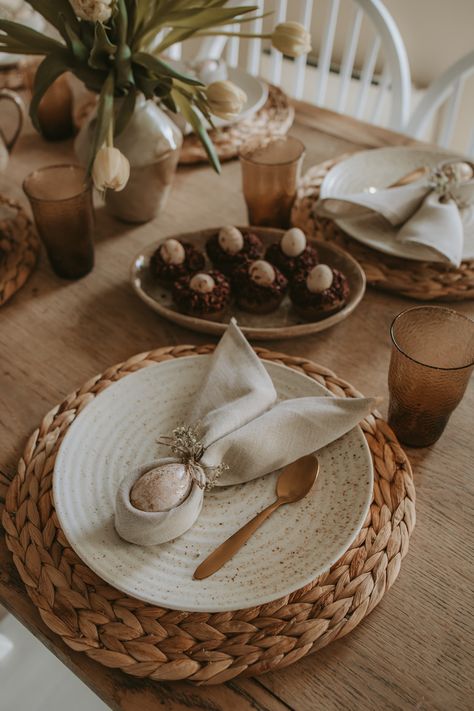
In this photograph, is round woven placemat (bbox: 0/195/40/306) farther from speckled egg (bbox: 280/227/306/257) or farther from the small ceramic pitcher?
speckled egg (bbox: 280/227/306/257)

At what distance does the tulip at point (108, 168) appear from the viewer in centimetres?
82

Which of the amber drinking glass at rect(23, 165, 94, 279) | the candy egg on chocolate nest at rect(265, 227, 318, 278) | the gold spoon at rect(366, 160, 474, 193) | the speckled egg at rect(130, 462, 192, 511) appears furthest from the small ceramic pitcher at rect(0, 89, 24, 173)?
the speckled egg at rect(130, 462, 192, 511)

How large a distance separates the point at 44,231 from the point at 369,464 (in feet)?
1.87

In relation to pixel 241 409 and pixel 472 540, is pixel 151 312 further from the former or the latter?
pixel 472 540

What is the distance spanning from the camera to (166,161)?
1.02m

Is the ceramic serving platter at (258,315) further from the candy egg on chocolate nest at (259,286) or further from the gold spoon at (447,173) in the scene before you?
the gold spoon at (447,173)

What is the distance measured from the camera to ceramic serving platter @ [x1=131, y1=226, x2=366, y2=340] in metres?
0.84

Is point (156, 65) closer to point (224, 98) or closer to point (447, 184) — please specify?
point (224, 98)

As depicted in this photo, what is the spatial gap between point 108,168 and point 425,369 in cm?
47

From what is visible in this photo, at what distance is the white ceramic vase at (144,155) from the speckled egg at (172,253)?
173mm

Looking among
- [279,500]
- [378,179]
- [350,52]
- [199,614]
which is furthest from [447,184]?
[350,52]

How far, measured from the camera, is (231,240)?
91 centimetres

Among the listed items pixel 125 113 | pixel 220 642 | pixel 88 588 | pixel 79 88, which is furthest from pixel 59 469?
pixel 79 88

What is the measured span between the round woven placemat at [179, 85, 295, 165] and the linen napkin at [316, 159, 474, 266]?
0.31 meters
